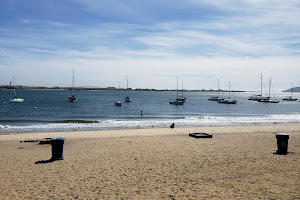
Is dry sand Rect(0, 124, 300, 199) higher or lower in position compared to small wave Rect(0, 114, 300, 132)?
higher

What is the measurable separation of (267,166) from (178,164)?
146 inches

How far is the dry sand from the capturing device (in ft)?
27.0

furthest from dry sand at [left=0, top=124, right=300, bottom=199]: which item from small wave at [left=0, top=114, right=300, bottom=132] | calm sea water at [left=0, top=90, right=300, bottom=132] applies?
calm sea water at [left=0, top=90, right=300, bottom=132]

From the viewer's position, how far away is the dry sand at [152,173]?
8242 mm

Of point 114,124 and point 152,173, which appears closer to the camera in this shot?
point 152,173

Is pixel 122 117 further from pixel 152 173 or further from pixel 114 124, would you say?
pixel 152 173

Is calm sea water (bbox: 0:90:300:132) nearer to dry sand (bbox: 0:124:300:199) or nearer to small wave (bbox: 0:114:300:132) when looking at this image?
small wave (bbox: 0:114:300:132)

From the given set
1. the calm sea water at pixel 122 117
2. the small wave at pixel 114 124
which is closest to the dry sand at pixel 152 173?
the small wave at pixel 114 124

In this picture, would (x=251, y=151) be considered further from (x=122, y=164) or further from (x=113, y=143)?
(x=113, y=143)

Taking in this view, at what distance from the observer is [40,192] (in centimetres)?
830

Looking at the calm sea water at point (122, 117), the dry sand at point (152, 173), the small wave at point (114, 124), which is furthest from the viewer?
the calm sea water at point (122, 117)

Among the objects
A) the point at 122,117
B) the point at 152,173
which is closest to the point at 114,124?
→ the point at 122,117

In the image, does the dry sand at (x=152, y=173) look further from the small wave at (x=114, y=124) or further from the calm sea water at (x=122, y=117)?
the calm sea water at (x=122, y=117)

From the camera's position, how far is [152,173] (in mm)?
10406
